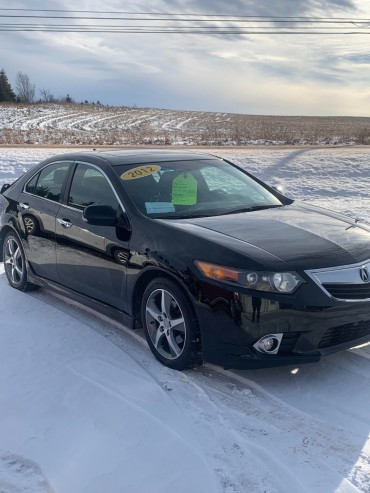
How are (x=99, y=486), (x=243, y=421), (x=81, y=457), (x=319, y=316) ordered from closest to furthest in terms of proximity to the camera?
(x=99, y=486) < (x=81, y=457) < (x=243, y=421) < (x=319, y=316)

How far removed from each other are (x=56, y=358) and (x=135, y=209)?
127 centimetres

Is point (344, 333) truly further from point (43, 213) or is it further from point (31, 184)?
point (31, 184)

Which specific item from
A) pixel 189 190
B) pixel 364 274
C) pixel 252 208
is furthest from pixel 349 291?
pixel 189 190

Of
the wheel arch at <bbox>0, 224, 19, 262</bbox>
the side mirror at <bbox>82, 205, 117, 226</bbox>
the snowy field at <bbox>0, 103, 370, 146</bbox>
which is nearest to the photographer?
the side mirror at <bbox>82, 205, 117, 226</bbox>

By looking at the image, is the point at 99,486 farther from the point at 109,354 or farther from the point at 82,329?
the point at 82,329

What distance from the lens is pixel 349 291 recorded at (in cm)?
404

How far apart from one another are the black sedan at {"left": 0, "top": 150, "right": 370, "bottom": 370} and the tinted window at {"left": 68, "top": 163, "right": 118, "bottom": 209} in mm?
12

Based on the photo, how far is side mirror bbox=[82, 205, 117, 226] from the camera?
4.78 meters

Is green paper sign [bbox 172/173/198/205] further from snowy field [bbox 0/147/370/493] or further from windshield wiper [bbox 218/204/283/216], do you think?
snowy field [bbox 0/147/370/493]

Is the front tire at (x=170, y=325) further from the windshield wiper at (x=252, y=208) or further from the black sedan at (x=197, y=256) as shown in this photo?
the windshield wiper at (x=252, y=208)

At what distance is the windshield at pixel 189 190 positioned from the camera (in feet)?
16.2

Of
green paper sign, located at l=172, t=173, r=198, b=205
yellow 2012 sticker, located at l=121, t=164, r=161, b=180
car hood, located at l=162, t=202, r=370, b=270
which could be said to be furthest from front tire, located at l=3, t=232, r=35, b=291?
car hood, located at l=162, t=202, r=370, b=270

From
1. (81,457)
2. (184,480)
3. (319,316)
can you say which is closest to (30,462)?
(81,457)

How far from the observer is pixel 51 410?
3814 mm
